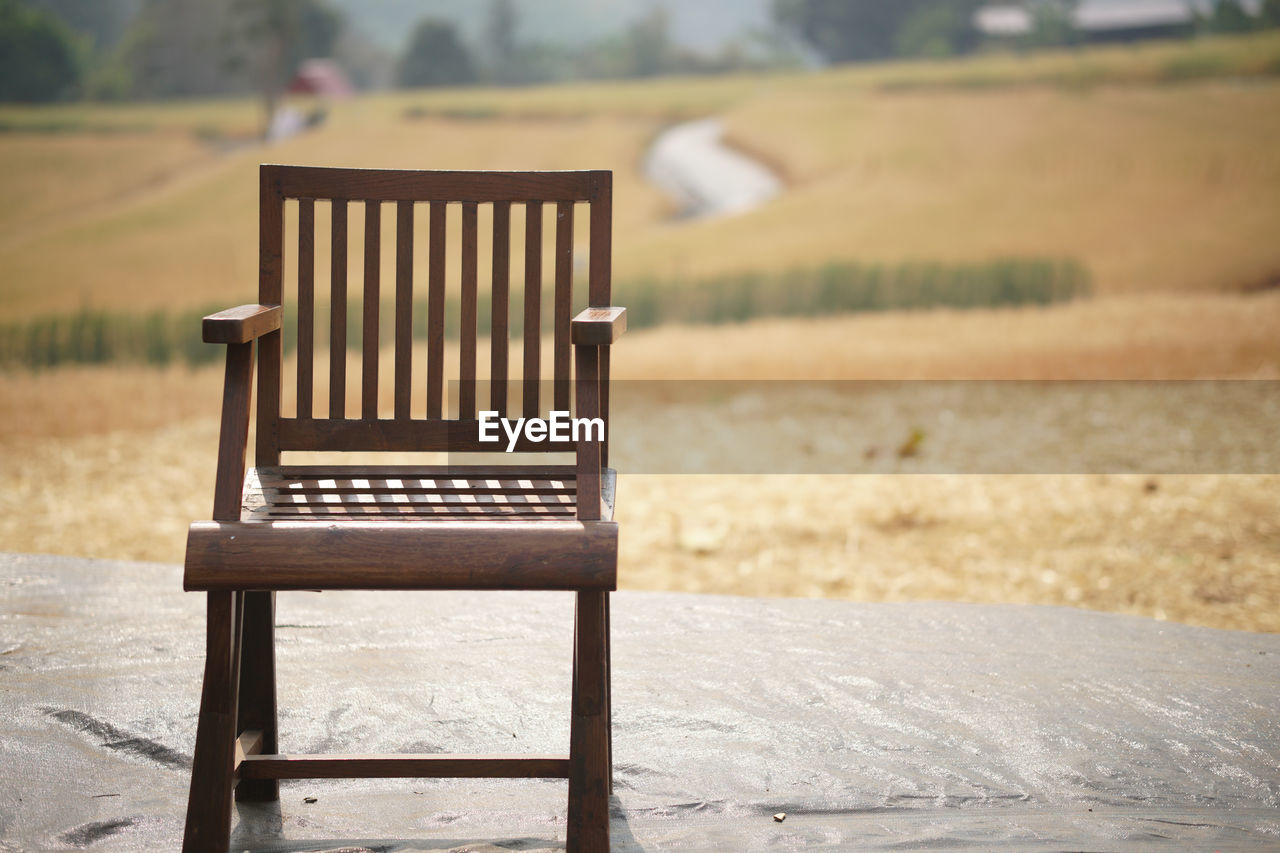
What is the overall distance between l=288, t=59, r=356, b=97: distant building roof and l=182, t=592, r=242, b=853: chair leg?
831cm

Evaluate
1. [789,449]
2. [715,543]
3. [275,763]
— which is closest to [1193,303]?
[789,449]

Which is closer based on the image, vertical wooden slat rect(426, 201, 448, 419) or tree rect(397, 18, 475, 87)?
vertical wooden slat rect(426, 201, 448, 419)

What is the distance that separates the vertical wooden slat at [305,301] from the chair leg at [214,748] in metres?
0.40

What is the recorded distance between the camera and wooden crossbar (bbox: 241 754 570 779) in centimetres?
155

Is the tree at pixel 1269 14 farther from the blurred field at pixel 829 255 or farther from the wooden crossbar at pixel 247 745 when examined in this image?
the wooden crossbar at pixel 247 745

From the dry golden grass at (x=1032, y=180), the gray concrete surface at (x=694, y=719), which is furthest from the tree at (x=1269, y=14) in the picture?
the gray concrete surface at (x=694, y=719)

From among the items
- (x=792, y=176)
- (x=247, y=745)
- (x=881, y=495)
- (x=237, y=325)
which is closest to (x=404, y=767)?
(x=247, y=745)

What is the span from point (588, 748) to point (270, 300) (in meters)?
0.79

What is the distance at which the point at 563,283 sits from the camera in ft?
5.65

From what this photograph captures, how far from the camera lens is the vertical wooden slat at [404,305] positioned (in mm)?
1748

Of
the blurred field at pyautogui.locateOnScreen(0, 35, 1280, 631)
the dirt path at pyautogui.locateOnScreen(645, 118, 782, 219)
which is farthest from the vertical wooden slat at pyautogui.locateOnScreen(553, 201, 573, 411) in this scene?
the dirt path at pyautogui.locateOnScreen(645, 118, 782, 219)

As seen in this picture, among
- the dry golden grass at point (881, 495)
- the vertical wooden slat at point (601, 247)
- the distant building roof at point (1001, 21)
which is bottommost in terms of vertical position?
the dry golden grass at point (881, 495)

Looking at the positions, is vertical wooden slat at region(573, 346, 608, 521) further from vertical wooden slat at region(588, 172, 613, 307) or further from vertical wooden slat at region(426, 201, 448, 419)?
vertical wooden slat at region(426, 201, 448, 419)

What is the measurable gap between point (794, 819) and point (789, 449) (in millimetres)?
4411
